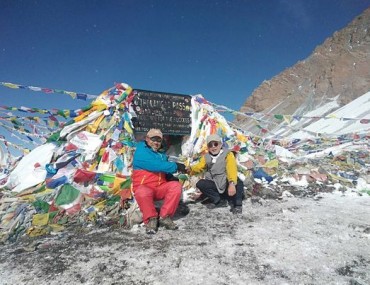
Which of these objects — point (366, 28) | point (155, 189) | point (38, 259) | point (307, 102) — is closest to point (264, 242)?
point (155, 189)

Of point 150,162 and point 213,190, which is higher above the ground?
point 150,162

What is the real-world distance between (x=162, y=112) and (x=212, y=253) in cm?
506

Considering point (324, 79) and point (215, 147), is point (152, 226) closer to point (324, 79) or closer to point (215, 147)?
point (215, 147)

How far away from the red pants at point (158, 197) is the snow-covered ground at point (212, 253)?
27 centimetres

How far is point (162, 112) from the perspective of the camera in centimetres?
825

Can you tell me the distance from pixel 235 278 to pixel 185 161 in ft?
16.5

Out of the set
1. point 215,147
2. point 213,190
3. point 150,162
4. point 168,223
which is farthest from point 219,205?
point 150,162

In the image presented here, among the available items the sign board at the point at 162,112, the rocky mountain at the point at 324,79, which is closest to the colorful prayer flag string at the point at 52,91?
the sign board at the point at 162,112

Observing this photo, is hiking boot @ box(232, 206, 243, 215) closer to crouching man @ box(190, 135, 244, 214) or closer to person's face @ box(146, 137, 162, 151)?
crouching man @ box(190, 135, 244, 214)

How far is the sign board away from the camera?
799 centimetres

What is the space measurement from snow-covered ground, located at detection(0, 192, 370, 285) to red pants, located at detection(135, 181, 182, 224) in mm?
268

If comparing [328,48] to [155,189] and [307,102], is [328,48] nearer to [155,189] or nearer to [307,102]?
[307,102]

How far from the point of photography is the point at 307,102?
70.9 meters

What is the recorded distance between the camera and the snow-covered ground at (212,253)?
3.21 metres
